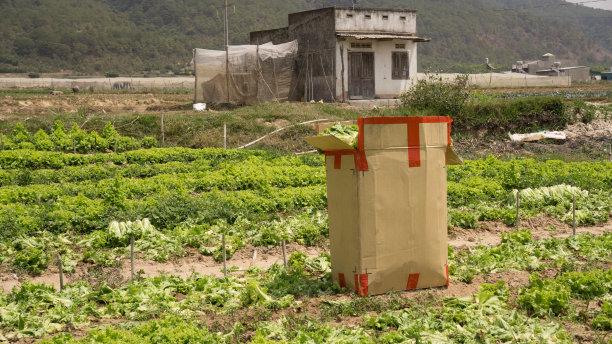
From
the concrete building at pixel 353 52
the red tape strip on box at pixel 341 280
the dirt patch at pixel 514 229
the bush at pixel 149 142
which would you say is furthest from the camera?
the concrete building at pixel 353 52

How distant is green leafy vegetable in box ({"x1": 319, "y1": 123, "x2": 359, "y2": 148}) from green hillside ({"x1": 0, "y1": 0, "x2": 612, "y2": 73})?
72685mm

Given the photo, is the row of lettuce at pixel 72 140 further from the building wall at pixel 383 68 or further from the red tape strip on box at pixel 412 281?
the red tape strip on box at pixel 412 281

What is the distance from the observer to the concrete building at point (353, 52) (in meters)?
30.1

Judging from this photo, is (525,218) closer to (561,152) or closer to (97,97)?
(561,152)

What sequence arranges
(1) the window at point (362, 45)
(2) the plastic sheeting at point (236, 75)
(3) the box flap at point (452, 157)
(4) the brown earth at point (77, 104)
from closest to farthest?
(3) the box flap at point (452, 157), (2) the plastic sheeting at point (236, 75), (4) the brown earth at point (77, 104), (1) the window at point (362, 45)

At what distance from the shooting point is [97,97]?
3644 cm

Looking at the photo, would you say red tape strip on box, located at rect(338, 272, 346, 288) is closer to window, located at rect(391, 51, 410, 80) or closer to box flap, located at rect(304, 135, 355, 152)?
box flap, located at rect(304, 135, 355, 152)

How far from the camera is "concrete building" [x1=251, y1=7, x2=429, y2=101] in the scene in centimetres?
3006

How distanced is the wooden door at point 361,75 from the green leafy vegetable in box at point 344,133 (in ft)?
77.5

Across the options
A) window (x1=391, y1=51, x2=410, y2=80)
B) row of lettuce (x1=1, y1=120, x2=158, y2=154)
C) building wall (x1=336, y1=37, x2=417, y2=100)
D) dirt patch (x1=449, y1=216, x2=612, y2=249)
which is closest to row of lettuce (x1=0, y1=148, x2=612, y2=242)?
dirt patch (x1=449, y1=216, x2=612, y2=249)

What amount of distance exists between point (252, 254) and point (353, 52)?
21934 millimetres

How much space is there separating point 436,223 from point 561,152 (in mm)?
17230

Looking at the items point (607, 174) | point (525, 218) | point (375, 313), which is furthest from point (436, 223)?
point (607, 174)

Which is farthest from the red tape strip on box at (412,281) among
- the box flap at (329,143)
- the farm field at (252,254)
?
the box flap at (329,143)
